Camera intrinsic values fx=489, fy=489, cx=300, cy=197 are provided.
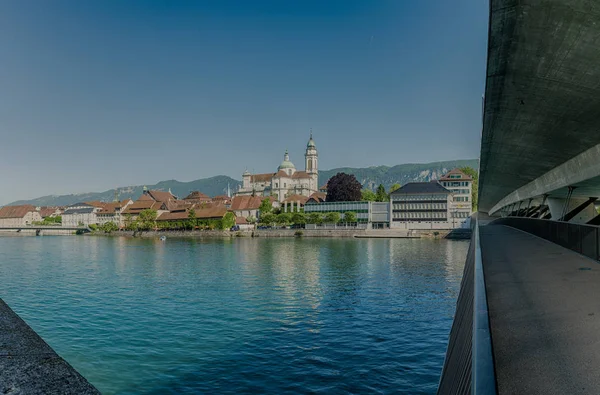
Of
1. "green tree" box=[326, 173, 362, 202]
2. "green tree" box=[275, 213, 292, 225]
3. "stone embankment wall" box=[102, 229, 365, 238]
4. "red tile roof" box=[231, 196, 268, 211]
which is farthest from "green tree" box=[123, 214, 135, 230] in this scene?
"green tree" box=[326, 173, 362, 202]

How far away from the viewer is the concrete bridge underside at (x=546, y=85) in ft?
23.6

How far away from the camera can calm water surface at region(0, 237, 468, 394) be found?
14.6 m

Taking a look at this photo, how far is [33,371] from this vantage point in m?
3.81

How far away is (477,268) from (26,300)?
2859cm

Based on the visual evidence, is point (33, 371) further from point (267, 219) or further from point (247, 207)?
point (247, 207)

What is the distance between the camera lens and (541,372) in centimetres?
467

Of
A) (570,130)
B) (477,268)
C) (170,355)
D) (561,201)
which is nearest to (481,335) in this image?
(477,268)

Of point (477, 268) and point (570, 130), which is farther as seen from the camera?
point (570, 130)

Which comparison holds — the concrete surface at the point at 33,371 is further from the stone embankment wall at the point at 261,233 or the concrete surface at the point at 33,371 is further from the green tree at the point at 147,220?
the green tree at the point at 147,220

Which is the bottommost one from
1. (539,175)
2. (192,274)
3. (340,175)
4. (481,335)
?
(192,274)

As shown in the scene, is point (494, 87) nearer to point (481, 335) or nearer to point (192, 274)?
point (481, 335)

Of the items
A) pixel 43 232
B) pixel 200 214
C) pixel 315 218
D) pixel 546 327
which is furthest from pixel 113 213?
pixel 546 327

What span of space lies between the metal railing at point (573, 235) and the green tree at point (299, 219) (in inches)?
4299

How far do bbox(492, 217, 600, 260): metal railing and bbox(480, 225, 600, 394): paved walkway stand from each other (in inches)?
60.0
